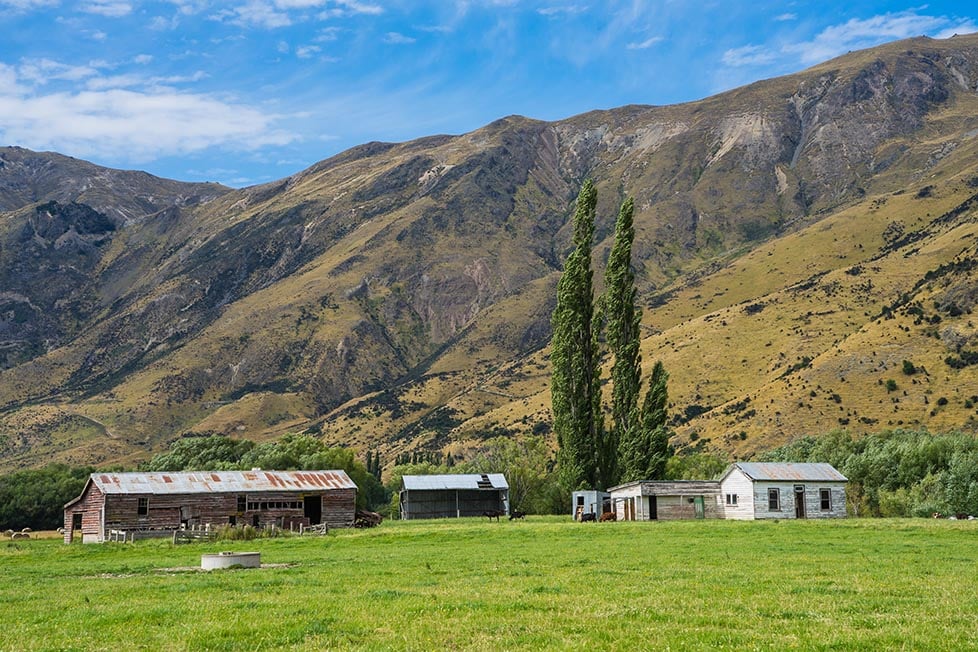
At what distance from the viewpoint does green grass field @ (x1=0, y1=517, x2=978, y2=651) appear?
13422mm

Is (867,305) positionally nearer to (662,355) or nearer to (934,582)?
(662,355)

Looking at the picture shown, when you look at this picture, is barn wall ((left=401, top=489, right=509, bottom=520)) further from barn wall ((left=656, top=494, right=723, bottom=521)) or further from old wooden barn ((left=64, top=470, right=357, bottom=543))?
barn wall ((left=656, top=494, right=723, bottom=521))

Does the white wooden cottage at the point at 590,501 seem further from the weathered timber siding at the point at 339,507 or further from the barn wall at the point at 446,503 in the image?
the barn wall at the point at 446,503

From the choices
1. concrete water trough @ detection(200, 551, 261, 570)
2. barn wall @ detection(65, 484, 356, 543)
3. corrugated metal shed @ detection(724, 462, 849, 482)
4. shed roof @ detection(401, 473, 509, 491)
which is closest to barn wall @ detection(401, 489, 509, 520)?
shed roof @ detection(401, 473, 509, 491)

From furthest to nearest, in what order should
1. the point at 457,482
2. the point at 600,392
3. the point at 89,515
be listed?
the point at 457,482 → the point at 600,392 → the point at 89,515

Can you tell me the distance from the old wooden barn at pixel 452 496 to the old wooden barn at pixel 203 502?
56.7ft

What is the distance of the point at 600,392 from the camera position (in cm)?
6912

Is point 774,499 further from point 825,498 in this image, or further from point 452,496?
point 452,496

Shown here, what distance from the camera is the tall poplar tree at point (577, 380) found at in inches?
2675

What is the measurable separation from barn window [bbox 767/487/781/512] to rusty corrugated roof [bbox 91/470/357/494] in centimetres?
3001

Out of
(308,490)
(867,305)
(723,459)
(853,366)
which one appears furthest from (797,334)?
(308,490)

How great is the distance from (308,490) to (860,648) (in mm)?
59209

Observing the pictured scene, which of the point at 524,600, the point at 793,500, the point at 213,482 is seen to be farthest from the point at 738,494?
the point at 524,600

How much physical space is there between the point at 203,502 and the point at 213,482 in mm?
1864
